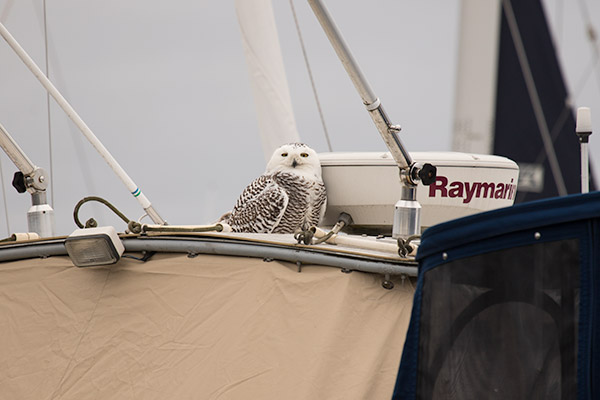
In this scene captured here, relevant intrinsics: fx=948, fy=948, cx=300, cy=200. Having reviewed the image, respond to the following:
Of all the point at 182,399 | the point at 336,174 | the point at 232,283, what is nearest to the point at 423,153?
the point at 336,174

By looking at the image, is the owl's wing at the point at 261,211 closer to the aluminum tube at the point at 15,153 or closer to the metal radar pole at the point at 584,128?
the aluminum tube at the point at 15,153

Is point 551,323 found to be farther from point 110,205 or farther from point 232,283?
point 110,205

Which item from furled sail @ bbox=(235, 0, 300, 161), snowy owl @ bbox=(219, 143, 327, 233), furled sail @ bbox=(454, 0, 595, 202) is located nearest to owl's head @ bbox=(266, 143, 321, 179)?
snowy owl @ bbox=(219, 143, 327, 233)

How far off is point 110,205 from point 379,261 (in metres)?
0.84

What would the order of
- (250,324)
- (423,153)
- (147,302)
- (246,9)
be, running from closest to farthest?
(250,324), (147,302), (423,153), (246,9)

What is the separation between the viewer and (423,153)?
3.21m

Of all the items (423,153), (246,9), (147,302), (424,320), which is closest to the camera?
(424,320)

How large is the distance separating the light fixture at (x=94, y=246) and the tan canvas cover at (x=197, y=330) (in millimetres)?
61

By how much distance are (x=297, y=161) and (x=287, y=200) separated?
→ 167 mm

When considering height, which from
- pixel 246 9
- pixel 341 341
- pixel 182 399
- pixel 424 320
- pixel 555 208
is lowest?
pixel 182 399

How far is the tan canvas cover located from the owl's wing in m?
0.85

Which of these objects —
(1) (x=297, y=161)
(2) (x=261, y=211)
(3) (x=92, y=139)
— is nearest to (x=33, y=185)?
(3) (x=92, y=139)

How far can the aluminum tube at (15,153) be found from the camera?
3.08 meters

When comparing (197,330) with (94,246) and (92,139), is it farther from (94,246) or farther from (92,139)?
(92,139)
